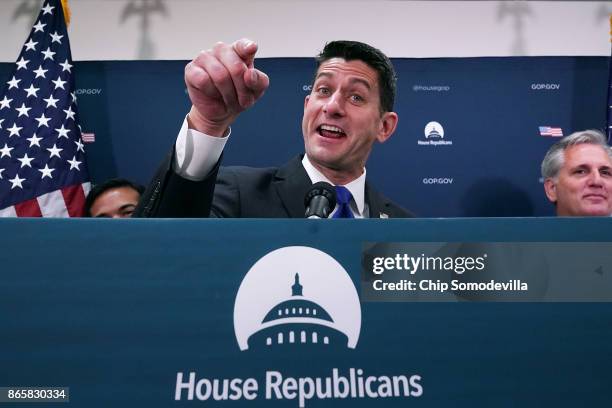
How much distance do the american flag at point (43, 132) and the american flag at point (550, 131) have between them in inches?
81.4

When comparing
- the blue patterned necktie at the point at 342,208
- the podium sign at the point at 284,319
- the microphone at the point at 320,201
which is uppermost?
the blue patterned necktie at the point at 342,208

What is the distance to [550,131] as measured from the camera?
2.96m

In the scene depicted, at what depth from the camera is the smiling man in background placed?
99.9 inches

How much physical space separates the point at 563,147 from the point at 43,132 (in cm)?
219

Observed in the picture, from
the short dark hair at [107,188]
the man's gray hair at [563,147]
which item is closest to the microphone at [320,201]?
the short dark hair at [107,188]

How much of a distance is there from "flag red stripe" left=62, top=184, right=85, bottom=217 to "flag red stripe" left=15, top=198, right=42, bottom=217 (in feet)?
0.39

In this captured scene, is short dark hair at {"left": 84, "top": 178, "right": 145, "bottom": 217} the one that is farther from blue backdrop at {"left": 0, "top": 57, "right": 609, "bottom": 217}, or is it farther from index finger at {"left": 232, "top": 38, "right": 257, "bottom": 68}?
index finger at {"left": 232, "top": 38, "right": 257, "bottom": 68}

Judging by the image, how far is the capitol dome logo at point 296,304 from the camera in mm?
750

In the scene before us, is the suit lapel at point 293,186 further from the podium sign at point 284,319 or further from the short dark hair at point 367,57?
the podium sign at point 284,319

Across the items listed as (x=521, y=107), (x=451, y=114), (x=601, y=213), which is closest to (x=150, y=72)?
(x=451, y=114)

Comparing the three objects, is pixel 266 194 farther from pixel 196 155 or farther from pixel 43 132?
pixel 43 132

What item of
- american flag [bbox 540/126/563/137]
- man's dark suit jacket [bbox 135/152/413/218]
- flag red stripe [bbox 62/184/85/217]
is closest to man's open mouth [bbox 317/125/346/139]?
man's dark suit jacket [bbox 135/152/413/218]

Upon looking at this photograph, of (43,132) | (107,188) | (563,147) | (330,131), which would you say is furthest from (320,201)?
(43,132)

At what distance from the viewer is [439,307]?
76cm
